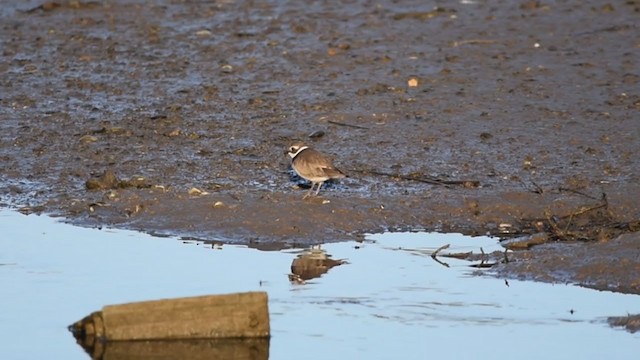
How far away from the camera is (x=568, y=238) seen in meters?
9.97

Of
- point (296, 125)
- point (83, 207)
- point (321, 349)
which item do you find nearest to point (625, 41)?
point (296, 125)

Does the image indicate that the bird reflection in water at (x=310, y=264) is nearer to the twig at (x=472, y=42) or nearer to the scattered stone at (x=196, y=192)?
the scattered stone at (x=196, y=192)

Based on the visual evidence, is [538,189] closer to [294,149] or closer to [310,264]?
[294,149]

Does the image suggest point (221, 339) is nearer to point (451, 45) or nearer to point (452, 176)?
point (452, 176)

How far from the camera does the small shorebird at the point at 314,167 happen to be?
10930 mm

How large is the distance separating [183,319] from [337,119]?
548 cm

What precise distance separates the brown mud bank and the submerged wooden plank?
2065mm

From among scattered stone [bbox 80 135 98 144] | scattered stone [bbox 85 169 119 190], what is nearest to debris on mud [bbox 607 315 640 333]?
scattered stone [bbox 85 169 119 190]

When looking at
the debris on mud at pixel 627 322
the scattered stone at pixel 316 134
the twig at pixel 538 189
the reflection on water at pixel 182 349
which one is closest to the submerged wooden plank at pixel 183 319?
the reflection on water at pixel 182 349

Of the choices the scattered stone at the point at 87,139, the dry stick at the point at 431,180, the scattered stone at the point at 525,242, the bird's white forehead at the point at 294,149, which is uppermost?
the bird's white forehead at the point at 294,149

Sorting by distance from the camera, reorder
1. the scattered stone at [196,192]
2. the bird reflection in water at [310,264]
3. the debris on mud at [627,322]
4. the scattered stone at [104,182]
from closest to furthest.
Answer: the debris on mud at [627,322]
the bird reflection in water at [310,264]
the scattered stone at [196,192]
the scattered stone at [104,182]

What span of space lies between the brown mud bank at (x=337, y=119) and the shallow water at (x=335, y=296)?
14.6 inches

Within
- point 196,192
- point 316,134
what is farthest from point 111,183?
point 316,134

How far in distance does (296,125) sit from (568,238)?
12.4 ft
